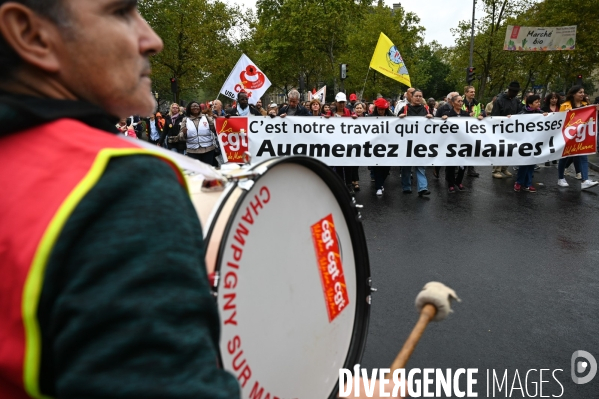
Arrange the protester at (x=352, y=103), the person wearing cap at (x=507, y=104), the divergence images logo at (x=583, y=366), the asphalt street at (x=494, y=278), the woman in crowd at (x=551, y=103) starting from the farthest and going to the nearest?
the protester at (x=352, y=103) → the woman in crowd at (x=551, y=103) → the person wearing cap at (x=507, y=104) → the asphalt street at (x=494, y=278) → the divergence images logo at (x=583, y=366)

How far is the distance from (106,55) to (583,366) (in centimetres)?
343

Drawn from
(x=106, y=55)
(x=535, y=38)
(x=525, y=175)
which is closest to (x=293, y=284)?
(x=106, y=55)

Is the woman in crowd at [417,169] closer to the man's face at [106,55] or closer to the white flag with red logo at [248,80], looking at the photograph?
Answer: the white flag with red logo at [248,80]

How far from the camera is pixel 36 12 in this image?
2.37ft

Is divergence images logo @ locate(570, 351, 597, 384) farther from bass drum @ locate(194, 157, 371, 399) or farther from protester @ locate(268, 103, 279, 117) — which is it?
protester @ locate(268, 103, 279, 117)

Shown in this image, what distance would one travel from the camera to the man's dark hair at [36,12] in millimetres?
720

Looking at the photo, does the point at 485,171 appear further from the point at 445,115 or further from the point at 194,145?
the point at 194,145

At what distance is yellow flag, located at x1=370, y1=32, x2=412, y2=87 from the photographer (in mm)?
10922

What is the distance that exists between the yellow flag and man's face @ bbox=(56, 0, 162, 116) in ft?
34.4

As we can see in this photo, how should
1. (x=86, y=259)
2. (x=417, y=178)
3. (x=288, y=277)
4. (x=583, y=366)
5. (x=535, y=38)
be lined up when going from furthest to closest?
1. (x=535, y=38)
2. (x=417, y=178)
3. (x=583, y=366)
4. (x=288, y=277)
5. (x=86, y=259)

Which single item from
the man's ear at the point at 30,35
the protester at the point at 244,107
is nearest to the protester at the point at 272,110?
the protester at the point at 244,107

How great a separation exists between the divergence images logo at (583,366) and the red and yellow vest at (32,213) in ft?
10.7

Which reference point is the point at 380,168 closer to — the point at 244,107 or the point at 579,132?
the point at 244,107

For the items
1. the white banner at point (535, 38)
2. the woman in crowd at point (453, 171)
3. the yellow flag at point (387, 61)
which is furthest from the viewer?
the white banner at point (535, 38)
